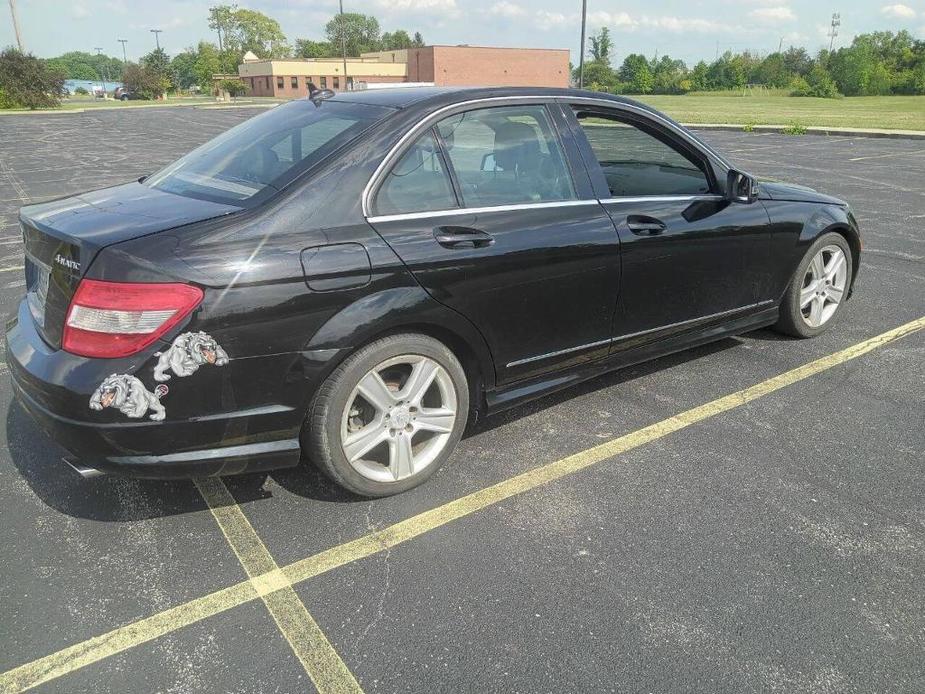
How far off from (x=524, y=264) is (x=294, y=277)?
42.9 inches

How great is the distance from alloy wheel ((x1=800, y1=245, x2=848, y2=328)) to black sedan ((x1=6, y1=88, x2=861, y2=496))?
879 mm

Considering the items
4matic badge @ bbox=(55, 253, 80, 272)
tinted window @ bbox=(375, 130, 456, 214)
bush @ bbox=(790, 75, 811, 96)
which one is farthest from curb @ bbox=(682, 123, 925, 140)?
bush @ bbox=(790, 75, 811, 96)

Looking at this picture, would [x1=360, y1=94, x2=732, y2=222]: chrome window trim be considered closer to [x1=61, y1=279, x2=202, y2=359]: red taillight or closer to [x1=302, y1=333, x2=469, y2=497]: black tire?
[x1=302, y1=333, x2=469, y2=497]: black tire

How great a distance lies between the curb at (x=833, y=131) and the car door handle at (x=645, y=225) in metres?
20.8

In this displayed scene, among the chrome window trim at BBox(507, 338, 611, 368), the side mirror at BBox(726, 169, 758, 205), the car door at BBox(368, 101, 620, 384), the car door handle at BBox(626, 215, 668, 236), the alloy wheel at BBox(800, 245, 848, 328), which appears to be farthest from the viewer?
the alloy wheel at BBox(800, 245, 848, 328)

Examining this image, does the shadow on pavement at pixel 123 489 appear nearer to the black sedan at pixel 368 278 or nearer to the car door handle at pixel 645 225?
the black sedan at pixel 368 278

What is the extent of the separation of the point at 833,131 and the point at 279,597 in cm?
2431

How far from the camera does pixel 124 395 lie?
8.15 ft

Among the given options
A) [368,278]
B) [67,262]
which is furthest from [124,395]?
[368,278]

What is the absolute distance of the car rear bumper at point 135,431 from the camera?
2512 millimetres

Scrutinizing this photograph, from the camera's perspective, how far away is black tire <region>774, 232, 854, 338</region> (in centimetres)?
472

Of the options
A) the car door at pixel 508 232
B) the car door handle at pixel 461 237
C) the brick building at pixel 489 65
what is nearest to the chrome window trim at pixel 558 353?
the car door at pixel 508 232

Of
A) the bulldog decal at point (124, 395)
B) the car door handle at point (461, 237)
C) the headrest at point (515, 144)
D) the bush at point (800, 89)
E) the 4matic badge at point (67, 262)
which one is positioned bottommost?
the bulldog decal at point (124, 395)

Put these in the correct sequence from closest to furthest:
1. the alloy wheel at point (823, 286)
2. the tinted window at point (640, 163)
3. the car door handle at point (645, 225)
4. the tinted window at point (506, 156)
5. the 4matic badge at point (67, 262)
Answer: the 4matic badge at point (67, 262), the tinted window at point (506, 156), the car door handle at point (645, 225), the tinted window at point (640, 163), the alloy wheel at point (823, 286)
